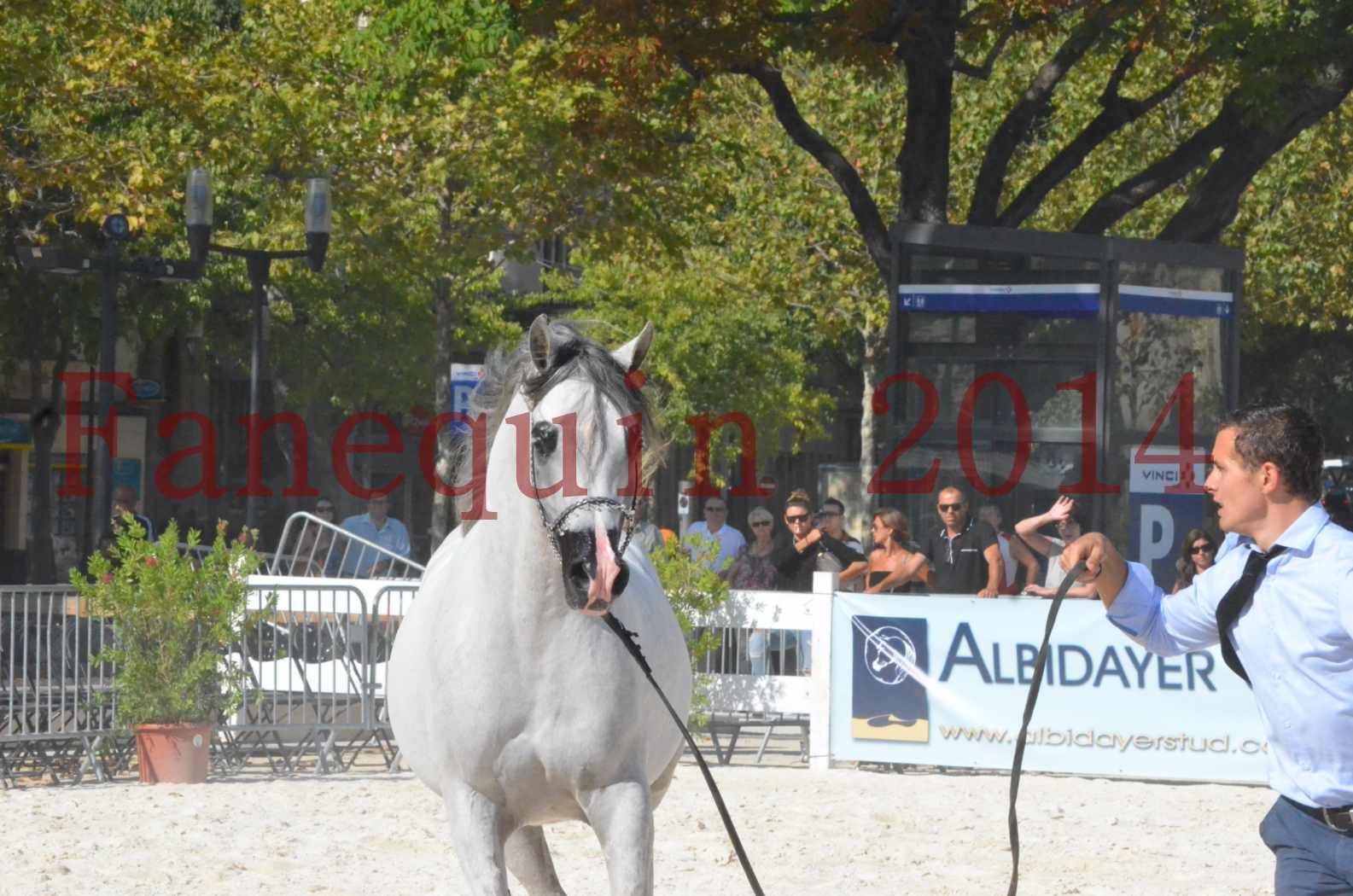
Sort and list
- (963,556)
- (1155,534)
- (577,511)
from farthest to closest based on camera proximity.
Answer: (1155,534) < (963,556) < (577,511)

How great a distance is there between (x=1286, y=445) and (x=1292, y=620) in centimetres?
39

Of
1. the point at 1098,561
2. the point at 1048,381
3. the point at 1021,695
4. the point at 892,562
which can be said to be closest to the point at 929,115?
the point at 1048,381

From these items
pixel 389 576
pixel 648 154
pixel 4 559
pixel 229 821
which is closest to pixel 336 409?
pixel 4 559

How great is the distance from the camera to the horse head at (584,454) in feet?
16.3

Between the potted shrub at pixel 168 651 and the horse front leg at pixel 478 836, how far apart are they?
6629mm

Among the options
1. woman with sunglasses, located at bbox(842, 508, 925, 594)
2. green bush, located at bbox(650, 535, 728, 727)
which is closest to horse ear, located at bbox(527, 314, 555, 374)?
green bush, located at bbox(650, 535, 728, 727)

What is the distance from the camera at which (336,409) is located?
39.9 meters

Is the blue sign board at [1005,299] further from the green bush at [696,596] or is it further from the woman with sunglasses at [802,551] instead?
the green bush at [696,596]

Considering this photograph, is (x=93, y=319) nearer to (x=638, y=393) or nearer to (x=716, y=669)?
(x=716, y=669)

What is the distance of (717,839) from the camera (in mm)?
9922

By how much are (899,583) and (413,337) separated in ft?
75.1

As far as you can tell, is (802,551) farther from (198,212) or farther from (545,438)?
(545,438)

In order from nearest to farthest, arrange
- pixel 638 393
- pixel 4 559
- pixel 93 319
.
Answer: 1. pixel 638 393
2. pixel 93 319
3. pixel 4 559

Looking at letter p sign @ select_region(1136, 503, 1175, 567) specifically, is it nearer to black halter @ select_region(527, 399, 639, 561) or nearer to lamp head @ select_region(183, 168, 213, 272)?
lamp head @ select_region(183, 168, 213, 272)
